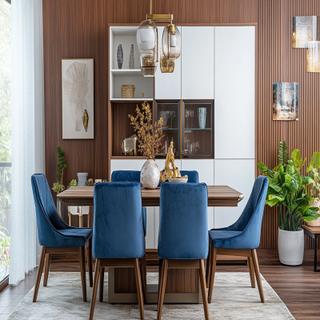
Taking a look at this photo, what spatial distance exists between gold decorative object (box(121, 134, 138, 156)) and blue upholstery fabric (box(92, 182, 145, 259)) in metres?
1.75

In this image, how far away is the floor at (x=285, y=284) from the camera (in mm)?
2451

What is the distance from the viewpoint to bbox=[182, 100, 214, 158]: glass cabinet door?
373 cm

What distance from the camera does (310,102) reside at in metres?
4.01

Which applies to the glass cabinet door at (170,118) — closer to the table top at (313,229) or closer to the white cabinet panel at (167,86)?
the white cabinet panel at (167,86)

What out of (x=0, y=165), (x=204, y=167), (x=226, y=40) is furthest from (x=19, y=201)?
(x=226, y=40)

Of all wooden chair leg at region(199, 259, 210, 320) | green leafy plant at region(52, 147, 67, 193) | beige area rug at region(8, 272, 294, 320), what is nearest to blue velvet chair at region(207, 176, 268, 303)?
beige area rug at region(8, 272, 294, 320)

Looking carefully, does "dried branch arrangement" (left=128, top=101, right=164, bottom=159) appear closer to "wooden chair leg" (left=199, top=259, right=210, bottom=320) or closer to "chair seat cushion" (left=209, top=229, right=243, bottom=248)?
"chair seat cushion" (left=209, top=229, right=243, bottom=248)

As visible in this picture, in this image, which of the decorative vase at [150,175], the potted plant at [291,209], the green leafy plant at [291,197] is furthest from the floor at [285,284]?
the decorative vase at [150,175]

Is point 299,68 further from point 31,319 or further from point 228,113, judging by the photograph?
point 31,319

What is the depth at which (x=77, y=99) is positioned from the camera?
4031mm

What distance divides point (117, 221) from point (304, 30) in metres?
3.39

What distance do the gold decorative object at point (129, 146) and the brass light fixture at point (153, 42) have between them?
5.61ft

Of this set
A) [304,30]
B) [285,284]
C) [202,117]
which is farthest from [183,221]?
[304,30]

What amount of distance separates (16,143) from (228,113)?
88.1 inches
